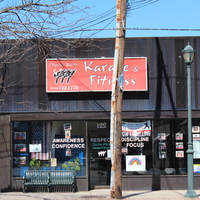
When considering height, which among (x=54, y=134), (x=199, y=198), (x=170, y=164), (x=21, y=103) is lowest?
(x=199, y=198)

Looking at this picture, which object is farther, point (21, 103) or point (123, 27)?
point (21, 103)

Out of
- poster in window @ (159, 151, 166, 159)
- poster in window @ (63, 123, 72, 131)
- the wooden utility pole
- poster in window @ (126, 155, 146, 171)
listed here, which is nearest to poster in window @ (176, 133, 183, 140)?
poster in window @ (159, 151, 166, 159)

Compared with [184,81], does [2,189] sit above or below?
below

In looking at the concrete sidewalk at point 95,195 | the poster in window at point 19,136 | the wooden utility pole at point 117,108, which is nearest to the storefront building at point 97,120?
the poster in window at point 19,136

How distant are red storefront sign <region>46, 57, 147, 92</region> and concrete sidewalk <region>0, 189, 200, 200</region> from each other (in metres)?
3.59

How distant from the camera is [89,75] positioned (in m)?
13.5

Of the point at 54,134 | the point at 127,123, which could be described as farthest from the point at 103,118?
the point at 54,134

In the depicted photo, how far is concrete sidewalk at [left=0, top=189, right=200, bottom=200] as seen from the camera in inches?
472

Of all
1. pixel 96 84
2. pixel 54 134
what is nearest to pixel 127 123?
pixel 96 84

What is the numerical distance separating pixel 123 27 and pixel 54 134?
490 centimetres

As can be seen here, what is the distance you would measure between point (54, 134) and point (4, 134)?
1774mm

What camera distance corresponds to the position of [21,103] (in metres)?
13.5

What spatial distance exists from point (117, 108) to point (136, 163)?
3.35 metres

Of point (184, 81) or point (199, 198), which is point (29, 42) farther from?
point (199, 198)
